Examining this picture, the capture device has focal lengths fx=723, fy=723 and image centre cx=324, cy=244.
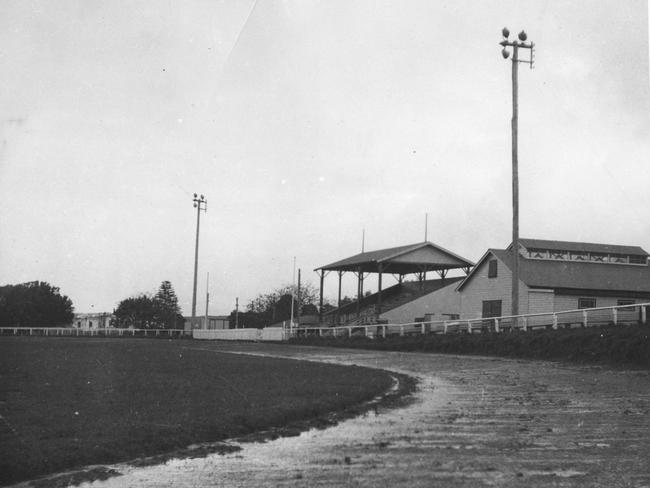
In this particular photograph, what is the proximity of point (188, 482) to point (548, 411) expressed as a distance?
17.3ft

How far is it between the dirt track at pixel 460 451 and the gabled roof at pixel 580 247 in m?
30.9

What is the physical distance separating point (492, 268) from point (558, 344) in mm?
18716

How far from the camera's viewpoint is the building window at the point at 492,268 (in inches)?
1585

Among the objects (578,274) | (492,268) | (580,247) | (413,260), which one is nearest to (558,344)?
(578,274)

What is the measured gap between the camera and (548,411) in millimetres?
8977

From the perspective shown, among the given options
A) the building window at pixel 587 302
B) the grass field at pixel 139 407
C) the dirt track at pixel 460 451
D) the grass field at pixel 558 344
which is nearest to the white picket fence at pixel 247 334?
the grass field at pixel 558 344

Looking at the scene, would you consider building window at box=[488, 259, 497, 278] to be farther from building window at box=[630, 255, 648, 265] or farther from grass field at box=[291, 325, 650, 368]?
grass field at box=[291, 325, 650, 368]

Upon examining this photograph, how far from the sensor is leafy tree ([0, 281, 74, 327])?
9822 centimetres

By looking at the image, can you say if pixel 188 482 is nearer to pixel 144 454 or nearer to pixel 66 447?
pixel 144 454

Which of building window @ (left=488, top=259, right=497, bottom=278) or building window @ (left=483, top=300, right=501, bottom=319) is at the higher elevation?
building window @ (left=488, top=259, right=497, bottom=278)

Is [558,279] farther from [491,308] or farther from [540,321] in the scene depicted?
[491,308]

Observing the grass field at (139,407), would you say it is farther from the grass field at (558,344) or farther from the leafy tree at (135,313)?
the leafy tree at (135,313)

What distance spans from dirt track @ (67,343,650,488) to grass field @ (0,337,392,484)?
662 millimetres

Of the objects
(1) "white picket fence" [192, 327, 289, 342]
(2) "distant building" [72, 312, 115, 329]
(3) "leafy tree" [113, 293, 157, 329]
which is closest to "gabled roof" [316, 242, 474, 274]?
(1) "white picket fence" [192, 327, 289, 342]
